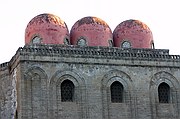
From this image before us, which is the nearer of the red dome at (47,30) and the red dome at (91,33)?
the red dome at (47,30)

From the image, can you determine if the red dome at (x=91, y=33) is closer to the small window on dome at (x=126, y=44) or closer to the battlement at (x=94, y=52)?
the small window on dome at (x=126, y=44)

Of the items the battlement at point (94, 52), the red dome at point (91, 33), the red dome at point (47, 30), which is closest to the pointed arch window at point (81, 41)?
the red dome at point (91, 33)

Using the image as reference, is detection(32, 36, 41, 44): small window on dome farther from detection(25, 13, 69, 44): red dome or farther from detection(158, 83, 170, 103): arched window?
detection(158, 83, 170, 103): arched window

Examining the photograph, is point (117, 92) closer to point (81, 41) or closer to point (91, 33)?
point (81, 41)

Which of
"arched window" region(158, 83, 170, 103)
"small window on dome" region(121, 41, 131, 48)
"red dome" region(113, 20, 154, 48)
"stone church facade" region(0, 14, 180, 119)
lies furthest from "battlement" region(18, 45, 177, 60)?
"arched window" region(158, 83, 170, 103)

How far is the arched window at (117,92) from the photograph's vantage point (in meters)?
31.1

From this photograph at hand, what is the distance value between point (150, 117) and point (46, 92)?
5.88 meters

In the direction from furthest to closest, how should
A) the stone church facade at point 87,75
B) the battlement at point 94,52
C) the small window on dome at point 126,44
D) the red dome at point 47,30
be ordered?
the small window on dome at point 126,44
the red dome at point 47,30
the battlement at point 94,52
the stone church facade at point 87,75

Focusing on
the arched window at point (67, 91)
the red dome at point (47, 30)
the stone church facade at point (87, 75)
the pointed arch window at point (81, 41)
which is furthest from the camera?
the pointed arch window at point (81, 41)

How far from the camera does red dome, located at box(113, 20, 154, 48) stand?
109ft

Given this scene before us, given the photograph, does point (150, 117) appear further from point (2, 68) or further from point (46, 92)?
point (2, 68)

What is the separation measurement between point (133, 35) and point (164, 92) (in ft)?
12.6

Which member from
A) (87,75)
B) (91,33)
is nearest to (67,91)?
(87,75)

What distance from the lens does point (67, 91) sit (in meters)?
30.3
